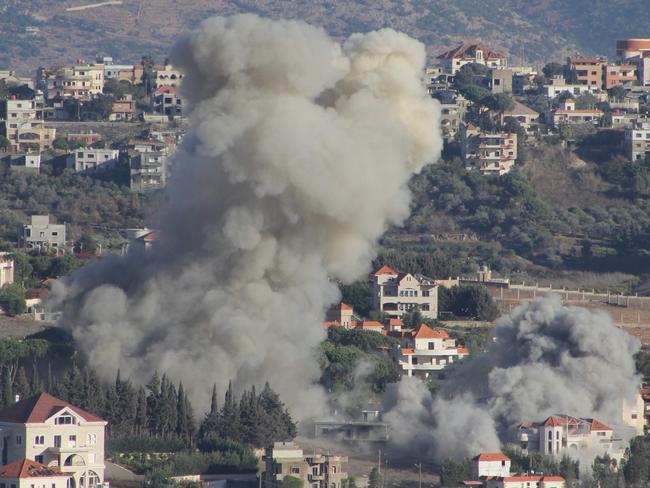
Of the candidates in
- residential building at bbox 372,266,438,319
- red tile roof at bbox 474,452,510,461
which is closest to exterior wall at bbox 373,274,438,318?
residential building at bbox 372,266,438,319

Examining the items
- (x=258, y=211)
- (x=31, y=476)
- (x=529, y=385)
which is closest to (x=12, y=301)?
(x=258, y=211)

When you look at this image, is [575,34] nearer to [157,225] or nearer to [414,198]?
[414,198]

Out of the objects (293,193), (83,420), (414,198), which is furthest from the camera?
(414,198)

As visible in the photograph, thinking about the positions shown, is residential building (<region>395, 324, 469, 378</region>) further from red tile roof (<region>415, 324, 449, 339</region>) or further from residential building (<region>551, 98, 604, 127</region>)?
residential building (<region>551, 98, 604, 127</region>)

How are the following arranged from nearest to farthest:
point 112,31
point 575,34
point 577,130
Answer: point 577,130
point 112,31
point 575,34

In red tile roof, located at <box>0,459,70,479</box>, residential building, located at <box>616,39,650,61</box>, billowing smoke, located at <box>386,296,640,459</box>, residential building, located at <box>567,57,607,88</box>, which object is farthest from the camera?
residential building, located at <box>616,39,650,61</box>

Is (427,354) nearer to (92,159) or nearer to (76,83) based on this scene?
(92,159)

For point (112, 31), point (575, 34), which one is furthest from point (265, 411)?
point (575, 34)
